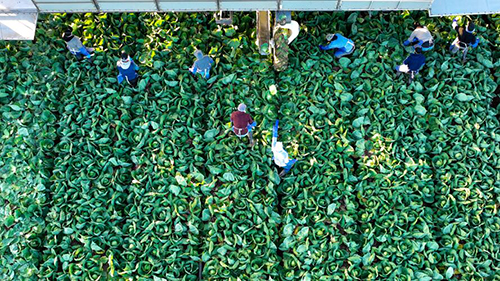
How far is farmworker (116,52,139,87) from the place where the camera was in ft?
28.5

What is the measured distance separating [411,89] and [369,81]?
2.39ft

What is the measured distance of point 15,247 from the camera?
Answer: 8016mm

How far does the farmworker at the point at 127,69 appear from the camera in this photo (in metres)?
8.67

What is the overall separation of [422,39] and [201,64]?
377 centimetres

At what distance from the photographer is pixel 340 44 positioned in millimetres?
9062

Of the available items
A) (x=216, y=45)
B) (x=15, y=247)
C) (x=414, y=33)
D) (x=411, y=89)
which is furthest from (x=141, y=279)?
(x=414, y=33)

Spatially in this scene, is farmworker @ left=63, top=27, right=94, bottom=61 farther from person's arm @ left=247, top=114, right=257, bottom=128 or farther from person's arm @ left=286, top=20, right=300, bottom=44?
person's arm @ left=286, top=20, right=300, bottom=44

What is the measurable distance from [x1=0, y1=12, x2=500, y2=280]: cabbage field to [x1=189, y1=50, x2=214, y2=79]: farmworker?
0.46 ft

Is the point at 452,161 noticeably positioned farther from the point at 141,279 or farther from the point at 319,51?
the point at 141,279

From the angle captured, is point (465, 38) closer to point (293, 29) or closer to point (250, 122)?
point (293, 29)

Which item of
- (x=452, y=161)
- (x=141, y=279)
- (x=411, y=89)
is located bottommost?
(x=141, y=279)

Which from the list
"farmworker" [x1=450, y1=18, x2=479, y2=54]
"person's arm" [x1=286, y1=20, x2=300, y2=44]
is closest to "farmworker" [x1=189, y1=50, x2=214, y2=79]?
"person's arm" [x1=286, y1=20, x2=300, y2=44]

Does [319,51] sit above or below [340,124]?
above

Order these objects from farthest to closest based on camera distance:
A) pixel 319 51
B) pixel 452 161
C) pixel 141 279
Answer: pixel 319 51, pixel 452 161, pixel 141 279
